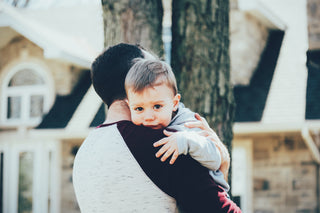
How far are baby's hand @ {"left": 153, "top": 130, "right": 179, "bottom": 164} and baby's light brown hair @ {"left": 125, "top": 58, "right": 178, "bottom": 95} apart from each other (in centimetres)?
22

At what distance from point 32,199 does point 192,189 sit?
1027cm

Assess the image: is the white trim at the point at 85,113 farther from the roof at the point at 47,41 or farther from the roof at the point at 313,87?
the roof at the point at 313,87

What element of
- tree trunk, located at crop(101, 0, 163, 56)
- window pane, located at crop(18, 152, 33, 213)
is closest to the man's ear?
tree trunk, located at crop(101, 0, 163, 56)

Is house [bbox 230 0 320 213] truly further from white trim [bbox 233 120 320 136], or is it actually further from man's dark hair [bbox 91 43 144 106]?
man's dark hair [bbox 91 43 144 106]

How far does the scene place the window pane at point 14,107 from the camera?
11363mm

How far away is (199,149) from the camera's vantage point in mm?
1640

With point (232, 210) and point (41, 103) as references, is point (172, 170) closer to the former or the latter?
point (232, 210)

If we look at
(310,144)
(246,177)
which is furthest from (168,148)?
(246,177)

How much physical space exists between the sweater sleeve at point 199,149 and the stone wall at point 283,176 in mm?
8104

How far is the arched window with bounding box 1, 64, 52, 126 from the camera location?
36.6 feet

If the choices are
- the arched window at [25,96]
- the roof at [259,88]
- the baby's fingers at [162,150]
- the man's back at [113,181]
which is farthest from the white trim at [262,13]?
the baby's fingers at [162,150]

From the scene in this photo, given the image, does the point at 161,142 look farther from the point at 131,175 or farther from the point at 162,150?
the point at 131,175

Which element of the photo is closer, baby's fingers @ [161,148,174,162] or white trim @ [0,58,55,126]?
baby's fingers @ [161,148,174,162]

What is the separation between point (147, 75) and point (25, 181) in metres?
10.2
